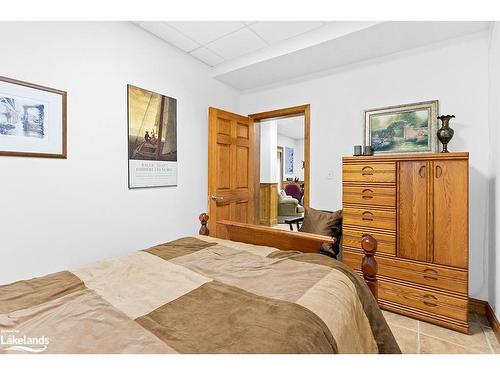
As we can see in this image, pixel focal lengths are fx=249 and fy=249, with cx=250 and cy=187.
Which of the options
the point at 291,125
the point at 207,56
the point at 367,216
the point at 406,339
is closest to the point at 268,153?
the point at 291,125

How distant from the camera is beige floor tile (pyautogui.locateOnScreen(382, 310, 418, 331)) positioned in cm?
211

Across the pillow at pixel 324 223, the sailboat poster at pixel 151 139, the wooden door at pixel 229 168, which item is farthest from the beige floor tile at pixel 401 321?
the sailboat poster at pixel 151 139

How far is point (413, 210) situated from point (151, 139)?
268 cm

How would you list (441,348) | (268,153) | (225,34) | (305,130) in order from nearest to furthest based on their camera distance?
1. (441,348)
2. (225,34)
3. (305,130)
4. (268,153)

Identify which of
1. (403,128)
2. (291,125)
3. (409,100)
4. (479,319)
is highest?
(291,125)

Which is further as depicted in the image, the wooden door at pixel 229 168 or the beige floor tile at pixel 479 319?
the wooden door at pixel 229 168

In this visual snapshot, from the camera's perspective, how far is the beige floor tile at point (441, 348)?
5.83ft

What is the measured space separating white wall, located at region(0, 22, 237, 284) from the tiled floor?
2.41 m

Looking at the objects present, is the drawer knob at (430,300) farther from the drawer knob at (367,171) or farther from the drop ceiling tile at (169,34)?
the drop ceiling tile at (169,34)

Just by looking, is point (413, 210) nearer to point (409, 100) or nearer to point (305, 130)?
point (409, 100)

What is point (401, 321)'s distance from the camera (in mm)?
2186

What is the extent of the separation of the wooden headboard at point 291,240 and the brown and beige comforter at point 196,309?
195 mm

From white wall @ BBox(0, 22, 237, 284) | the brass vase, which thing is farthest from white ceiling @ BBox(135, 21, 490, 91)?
the brass vase

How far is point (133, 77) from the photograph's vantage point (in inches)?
99.4
